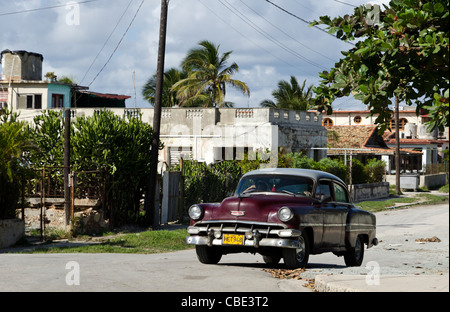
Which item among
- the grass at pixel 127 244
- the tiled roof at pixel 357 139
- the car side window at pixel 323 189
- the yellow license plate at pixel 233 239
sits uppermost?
the tiled roof at pixel 357 139

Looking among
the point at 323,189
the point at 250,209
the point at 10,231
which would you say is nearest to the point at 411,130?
the point at 10,231

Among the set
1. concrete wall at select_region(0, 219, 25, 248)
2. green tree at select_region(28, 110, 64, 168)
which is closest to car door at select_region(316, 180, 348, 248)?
concrete wall at select_region(0, 219, 25, 248)

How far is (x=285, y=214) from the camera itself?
11.9 m

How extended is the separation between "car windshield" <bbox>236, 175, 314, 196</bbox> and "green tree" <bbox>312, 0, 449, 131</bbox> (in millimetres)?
3653

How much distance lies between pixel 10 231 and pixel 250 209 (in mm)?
9209

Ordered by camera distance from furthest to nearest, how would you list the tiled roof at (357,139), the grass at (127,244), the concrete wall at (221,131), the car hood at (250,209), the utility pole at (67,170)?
1. the tiled roof at (357,139)
2. the concrete wall at (221,131)
3. the utility pole at (67,170)
4. the grass at (127,244)
5. the car hood at (250,209)

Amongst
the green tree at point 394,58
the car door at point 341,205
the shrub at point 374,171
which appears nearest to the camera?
the green tree at point 394,58

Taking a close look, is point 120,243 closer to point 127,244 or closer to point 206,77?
point 127,244

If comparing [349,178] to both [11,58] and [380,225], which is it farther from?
[11,58]

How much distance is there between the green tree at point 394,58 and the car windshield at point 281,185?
12.0ft

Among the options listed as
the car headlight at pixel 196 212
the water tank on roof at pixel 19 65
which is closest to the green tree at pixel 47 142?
the car headlight at pixel 196 212

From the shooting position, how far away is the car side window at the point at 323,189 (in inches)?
526
